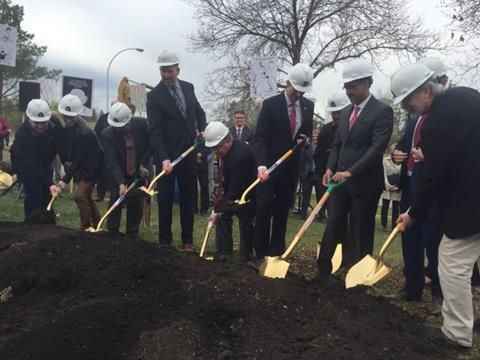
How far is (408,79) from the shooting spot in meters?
3.64

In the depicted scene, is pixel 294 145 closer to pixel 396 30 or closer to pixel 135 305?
pixel 135 305

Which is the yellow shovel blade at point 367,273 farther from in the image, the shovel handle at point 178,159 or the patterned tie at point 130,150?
the patterned tie at point 130,150

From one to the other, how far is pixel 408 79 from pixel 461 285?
1496 mm

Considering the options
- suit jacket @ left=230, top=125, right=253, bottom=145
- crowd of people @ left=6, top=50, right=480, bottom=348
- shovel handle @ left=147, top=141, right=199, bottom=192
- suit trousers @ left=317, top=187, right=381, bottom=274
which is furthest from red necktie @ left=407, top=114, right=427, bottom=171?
suit jacket @ left=230, top=125, right=253, bottom=145

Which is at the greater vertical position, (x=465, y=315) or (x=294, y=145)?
(x=294, y=145)

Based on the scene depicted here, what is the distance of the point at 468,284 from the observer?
11.6 feet

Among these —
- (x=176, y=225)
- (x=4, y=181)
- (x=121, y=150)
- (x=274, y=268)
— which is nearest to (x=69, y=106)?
(x=121, y=150)

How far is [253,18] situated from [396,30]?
5.30 m

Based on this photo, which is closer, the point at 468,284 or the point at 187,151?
the point at 468,284

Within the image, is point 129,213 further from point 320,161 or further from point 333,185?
point 320,161

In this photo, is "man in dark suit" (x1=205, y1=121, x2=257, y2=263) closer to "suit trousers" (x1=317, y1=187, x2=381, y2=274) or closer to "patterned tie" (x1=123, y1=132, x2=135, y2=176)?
"suit trousers" (x1=317, y1=187, x2=381, y2=274)

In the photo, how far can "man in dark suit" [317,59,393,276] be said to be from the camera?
483cm

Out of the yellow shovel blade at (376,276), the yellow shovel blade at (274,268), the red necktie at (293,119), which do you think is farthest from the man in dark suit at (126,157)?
the yellow shovel blade at (376,276)

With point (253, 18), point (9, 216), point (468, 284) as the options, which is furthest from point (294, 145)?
point (253, 18)
